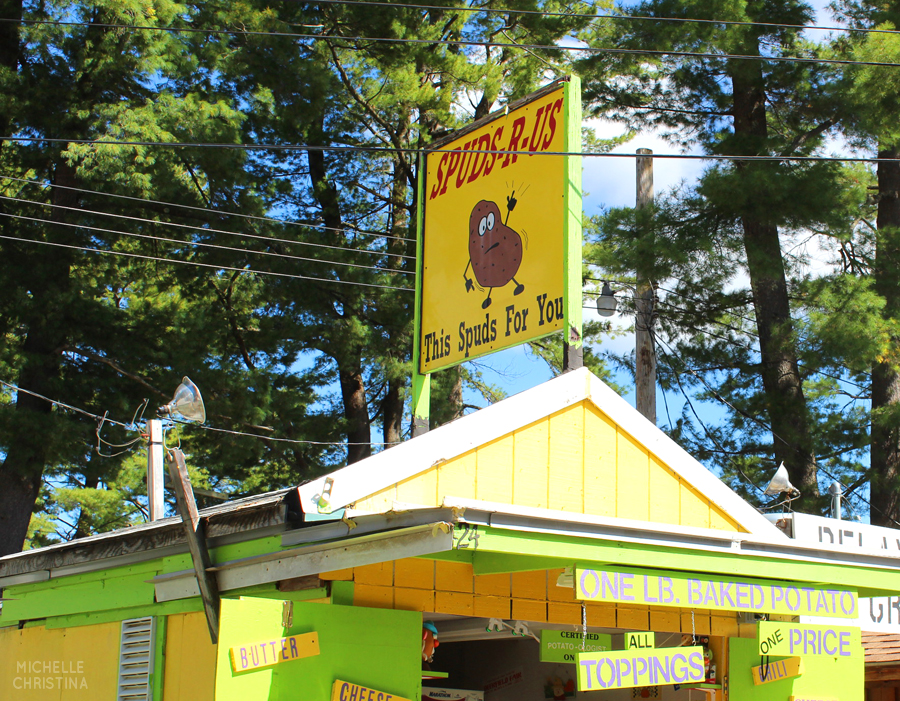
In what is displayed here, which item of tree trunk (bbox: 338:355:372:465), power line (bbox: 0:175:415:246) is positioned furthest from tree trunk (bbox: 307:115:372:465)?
power line (bbox: 0:175:415:246)

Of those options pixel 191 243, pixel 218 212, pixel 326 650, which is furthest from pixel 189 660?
pixel 191 243

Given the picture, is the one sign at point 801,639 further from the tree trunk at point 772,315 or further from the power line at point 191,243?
the power line at point 191,243

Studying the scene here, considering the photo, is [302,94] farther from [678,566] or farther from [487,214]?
[678,566]

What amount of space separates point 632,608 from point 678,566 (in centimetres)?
157

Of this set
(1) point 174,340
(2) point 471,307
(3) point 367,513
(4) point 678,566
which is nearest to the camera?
(3) point 367,513

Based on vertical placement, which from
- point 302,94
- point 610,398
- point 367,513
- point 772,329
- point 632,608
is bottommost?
point 632,608

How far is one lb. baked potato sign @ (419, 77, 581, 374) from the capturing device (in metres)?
6.30

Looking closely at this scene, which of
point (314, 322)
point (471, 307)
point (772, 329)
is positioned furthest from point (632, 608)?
point (314, 322)

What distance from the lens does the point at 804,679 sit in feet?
21.8

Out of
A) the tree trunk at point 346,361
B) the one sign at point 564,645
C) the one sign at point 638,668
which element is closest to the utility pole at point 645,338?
the one sign at point 564,645

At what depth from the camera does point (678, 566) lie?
18.1 feet

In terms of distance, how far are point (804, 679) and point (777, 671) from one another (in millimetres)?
187

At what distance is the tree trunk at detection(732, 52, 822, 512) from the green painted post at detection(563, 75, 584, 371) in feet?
31.0

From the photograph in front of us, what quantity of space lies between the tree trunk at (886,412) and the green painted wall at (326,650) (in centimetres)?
1176
